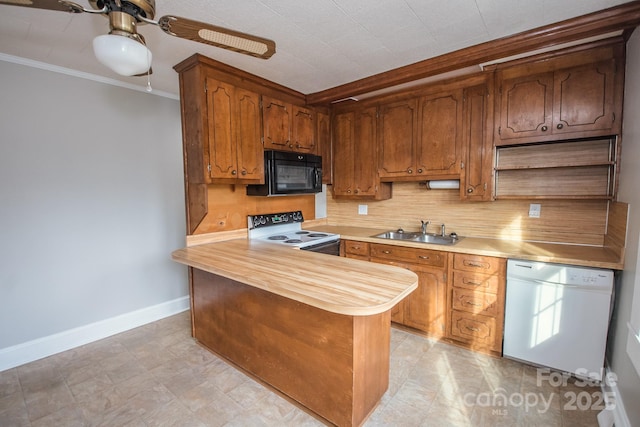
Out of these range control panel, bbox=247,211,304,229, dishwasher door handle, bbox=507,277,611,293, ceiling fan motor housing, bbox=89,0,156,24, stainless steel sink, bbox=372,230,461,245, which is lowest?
dishwasher door handle, bbox=507,277,611,293

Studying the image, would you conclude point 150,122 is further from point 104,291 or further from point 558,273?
point 558,273

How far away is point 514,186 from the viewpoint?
2.59 meters

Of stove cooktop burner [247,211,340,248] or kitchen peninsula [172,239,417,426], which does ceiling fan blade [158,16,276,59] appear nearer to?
kitchen peninsula [172,239,417,426]

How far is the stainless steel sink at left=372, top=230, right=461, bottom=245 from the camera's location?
9.71 ft

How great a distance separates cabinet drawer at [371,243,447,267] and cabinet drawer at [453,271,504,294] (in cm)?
17

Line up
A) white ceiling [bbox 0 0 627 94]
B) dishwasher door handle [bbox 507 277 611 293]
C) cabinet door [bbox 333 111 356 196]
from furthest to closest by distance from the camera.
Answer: cabinet door [bbox 333 111 356 196] < dishwasher door handle [bbox 507 277 611 293] < white ceiling [bbox 0 0 627 94]

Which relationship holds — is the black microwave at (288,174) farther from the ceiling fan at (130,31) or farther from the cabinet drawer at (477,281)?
the cabinet drawer at (477,281)

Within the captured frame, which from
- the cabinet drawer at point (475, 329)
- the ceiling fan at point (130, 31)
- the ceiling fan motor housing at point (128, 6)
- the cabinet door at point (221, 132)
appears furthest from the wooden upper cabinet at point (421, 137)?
the ceiling fan motor housing at point (128, 6)

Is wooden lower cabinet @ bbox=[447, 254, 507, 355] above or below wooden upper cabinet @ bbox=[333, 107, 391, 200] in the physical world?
below

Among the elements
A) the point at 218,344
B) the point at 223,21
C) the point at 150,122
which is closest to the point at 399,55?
the point at 223,21

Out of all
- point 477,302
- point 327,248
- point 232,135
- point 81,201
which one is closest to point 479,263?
point 477,302

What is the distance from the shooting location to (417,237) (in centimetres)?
313

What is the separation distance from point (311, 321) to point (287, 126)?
211 centimetres

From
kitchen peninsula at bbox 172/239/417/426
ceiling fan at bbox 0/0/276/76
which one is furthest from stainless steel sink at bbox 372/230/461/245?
ceiling fan at bbox 0/0/276/76
